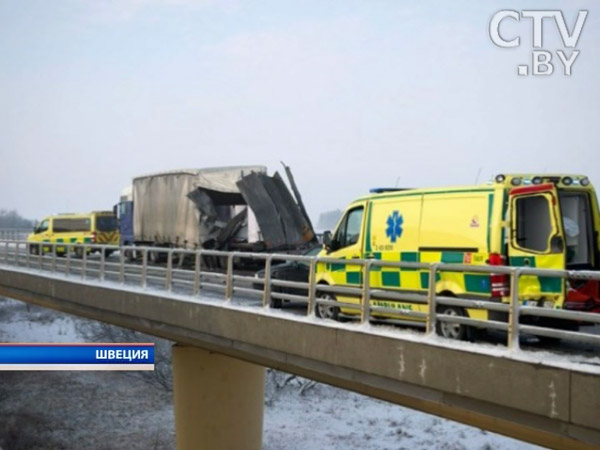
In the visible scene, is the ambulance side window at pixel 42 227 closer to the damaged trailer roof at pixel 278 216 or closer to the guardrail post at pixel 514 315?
the damaged trailer roof at pixel 278 216

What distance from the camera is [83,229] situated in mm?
36594

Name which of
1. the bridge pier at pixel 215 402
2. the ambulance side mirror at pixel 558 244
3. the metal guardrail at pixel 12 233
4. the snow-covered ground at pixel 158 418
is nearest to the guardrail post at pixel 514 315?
the ambulance side mirror at pixel 558 244

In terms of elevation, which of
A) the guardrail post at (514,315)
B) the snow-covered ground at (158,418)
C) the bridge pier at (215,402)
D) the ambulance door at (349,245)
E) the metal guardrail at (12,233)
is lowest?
the snow-covered ground at (158,418)

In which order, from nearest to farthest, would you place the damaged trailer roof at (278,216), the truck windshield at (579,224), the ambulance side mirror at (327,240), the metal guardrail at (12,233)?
the truck windshield at (579,224)
the ambulance side mirror at (327,240)
the damaged trailer roof at (278,216)
the metal guardrail at (12,233)

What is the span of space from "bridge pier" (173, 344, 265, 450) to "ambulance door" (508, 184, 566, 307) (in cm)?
765

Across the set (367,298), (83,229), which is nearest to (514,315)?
(367,298)

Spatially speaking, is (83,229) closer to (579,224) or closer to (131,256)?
(131,256)

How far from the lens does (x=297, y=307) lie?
14.2m

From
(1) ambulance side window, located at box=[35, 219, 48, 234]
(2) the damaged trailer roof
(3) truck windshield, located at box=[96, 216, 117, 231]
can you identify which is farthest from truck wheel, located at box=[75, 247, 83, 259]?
(2) the damaged trailer roof

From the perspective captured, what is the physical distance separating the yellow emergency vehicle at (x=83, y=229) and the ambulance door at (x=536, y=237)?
2918 centimetres

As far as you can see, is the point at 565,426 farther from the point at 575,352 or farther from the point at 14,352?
the point at 14,352

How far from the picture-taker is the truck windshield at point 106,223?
36312 mm

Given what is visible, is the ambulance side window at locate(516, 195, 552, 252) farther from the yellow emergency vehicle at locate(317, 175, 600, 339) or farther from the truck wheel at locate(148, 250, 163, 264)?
the truck wheel at locate(148, 250, 163, 264)

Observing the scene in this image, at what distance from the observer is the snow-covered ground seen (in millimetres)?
23422
